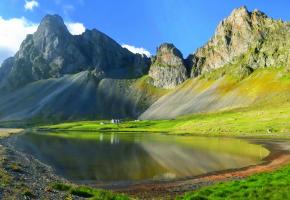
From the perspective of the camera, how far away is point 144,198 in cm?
4288

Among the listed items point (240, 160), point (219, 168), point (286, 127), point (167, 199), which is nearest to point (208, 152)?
point (240, 160)

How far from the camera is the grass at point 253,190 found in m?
35.4

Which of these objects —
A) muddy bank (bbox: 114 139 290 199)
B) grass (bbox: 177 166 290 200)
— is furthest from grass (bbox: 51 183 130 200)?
grass (bbox: 177 166 290 200)

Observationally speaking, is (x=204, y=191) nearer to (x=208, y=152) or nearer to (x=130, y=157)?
(x=130, y=157)

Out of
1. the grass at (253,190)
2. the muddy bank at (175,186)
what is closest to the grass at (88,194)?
the muddy bank at (175,186)

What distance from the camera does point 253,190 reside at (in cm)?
3762

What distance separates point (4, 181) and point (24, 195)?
21.0 feet

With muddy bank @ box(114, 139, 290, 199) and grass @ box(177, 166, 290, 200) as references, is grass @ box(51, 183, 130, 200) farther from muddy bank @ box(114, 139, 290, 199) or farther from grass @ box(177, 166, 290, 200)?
grass @ box(177, 166, 290, 200)

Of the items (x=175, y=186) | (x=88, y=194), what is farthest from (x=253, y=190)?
(x=88, y=194)

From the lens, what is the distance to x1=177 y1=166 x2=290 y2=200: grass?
35409 millimetres

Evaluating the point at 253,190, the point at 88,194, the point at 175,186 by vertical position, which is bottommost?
the point at 175,186

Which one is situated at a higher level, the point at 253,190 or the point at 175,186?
the point at 253,190

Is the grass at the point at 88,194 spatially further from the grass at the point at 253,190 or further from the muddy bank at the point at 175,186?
the grass at the point at 253,190

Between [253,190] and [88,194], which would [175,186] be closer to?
[253,190]
